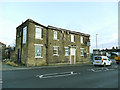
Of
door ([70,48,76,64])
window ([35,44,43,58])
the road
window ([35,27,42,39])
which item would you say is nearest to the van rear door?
door ([70,48,76,64])

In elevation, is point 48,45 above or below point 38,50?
above

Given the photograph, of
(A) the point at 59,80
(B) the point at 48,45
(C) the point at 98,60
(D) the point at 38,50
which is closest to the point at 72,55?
(C) the point at 98,60

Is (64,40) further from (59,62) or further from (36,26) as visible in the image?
(36,26)

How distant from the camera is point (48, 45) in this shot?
1708cm

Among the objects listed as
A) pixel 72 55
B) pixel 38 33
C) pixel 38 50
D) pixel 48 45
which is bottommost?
pixel 72 55

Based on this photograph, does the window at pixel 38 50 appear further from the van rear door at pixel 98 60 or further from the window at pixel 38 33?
the van rear door at pixel 98 60

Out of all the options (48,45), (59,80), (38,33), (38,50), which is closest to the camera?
(59,80)

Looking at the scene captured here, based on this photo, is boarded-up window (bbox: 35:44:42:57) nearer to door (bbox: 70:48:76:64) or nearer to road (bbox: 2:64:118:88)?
road (bbox: 2:64:118:88)

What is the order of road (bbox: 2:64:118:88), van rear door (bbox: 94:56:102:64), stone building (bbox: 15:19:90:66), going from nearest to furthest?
road (bbox: 2:64:118:88) → stone building (bbox: 15:19:90:66) → van rear door (bbox: 94:56:102:64)

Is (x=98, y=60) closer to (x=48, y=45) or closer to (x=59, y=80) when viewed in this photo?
(x=48, y=45)

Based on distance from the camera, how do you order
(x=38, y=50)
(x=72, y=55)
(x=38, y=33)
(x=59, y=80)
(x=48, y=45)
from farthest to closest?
(x=72, y=55)
(x=48, y=45)
(x=38, y=33)
(x=38, y=50)
(x=59, y=80)

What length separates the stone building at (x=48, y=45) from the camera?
1507cm

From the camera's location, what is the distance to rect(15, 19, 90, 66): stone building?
49.4 ft

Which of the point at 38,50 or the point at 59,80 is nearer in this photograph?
the point at 59,80
